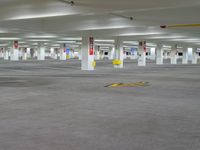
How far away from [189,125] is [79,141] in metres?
2.74

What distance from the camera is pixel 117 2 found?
1535 centimetres

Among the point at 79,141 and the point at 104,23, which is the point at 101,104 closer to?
the point at 79,141

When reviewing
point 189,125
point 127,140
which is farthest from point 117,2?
point 127,140

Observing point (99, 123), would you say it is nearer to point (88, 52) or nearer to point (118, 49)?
point (88, 52)

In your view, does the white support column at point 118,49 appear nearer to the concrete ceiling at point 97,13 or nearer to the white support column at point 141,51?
the white support column at point 141,51

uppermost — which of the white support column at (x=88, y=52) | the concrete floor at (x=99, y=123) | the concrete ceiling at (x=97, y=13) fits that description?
the concrete ceiling at (x=97, y=13)

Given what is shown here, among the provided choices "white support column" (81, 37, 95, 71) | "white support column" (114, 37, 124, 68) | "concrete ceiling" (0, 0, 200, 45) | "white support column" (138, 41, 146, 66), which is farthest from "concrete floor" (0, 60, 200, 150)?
"white support column" (138, 41, 146, 66)

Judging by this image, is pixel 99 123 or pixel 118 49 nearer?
pixel 99 123

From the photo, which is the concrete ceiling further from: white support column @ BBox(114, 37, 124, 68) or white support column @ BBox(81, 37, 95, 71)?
white support column @ BBox(114, 37, 124, 68)

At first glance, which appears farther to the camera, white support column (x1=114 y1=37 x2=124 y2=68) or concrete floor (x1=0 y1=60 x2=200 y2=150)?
white support column (x1=114 y1=37 x2=124 y2=68)

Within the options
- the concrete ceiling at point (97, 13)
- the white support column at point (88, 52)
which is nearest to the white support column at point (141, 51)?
the white support column at point (88, 52)

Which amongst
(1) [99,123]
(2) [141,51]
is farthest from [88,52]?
(1) [99,123]

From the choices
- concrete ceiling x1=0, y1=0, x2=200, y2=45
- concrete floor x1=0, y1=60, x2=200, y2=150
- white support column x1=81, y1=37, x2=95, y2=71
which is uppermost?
concrete ceiling x1=0, y1=0, x2=200, y2=45

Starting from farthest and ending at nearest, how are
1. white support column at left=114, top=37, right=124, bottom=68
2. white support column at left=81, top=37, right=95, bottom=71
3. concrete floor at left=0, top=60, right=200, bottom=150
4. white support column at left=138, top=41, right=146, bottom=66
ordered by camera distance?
white support column at left=138, top=41, right=146, bottom=66
white support column at left=114, top=37, right=124, bottom=68
white support column at left=81, top=37, right=95, bottom=71
concrete floor at left=0, top=60, right=200, bottom=150
